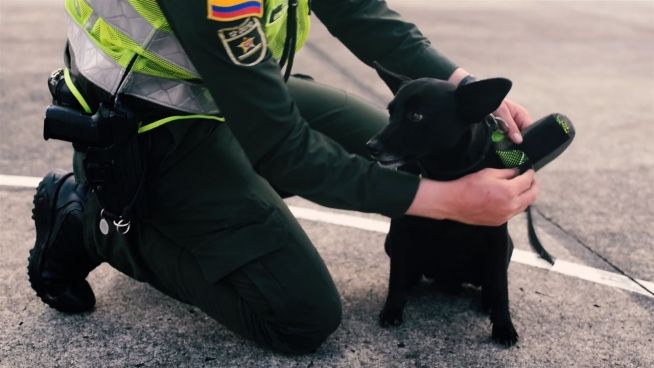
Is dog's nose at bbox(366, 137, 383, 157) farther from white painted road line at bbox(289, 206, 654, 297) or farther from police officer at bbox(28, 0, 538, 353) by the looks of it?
white painted road line at bbox(289, 206, 654, 297)

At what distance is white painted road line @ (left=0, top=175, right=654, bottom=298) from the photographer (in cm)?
296

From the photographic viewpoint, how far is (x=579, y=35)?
8609mm

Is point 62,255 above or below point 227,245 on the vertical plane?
below

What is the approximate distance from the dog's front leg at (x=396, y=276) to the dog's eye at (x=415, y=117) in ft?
1.03

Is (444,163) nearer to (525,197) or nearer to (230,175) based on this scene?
(525,197)

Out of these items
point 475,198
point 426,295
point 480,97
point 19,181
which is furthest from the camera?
point 19,181

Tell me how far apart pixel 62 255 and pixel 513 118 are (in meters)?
1.52

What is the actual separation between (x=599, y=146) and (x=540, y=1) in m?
7.25

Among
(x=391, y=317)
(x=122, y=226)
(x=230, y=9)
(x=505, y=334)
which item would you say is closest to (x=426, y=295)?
(x=391, y=317)

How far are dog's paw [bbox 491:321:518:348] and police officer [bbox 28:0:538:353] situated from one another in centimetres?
43

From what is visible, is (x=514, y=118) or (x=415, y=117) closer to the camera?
(x=415, y=117)

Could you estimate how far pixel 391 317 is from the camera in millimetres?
2568

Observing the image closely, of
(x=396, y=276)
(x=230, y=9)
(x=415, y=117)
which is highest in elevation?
(x=230, y=9)

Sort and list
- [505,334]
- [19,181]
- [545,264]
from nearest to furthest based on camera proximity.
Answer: [505,334] → [545,264] → [19,181]
